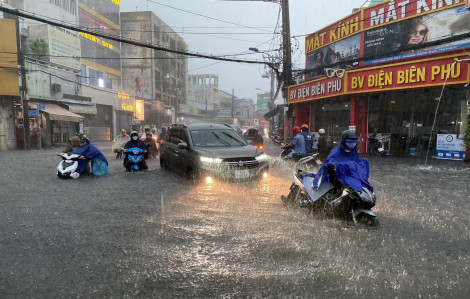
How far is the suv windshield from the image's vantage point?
8.55m

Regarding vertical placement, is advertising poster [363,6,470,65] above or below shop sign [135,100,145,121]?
above

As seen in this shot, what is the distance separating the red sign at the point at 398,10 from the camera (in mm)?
16516

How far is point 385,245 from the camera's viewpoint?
161 inches

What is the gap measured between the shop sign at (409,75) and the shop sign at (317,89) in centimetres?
77

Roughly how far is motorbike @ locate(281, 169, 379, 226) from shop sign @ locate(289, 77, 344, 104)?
1383cm

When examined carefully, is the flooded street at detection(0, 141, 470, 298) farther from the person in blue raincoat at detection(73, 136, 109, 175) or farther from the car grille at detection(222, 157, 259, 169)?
the person in blue raincoat at detection(73, 136, 109, 175)

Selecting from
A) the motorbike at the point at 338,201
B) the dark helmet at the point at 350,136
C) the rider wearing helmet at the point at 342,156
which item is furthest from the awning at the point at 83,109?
the dark helmet at the point at 350,136

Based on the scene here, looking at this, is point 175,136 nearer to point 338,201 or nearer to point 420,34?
point 338,201

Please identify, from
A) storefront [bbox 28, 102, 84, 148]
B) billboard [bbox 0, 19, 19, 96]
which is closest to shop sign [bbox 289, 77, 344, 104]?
storefront [bbox 28, 102, 84, 148]

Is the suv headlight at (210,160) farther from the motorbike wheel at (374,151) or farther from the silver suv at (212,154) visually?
the motorbike wheel at (374,151)

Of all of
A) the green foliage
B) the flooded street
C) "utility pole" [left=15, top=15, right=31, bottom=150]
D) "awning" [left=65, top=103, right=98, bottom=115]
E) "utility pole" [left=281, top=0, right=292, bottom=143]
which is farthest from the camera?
"awning" [left=65, top=103, right=98, bottom=115]

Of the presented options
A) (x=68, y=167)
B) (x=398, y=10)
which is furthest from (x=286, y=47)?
(x=68, y=167)

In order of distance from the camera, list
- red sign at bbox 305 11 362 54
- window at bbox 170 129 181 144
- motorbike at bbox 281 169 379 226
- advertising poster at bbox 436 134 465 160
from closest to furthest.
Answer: motorbike at bbox 281 169 379 226
window at bbox 170 129 181 144
advertising poster at bbox 436 134 465 160
red sign at bbox 305 11 362 54

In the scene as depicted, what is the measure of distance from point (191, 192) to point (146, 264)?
3789 millimetres
